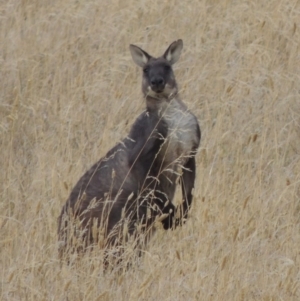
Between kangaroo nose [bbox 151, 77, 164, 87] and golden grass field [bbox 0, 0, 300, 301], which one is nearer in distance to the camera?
golden grass field [bbox 0, 0, 300, 301]

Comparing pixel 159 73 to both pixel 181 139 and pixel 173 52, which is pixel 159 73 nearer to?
pixel 173 52

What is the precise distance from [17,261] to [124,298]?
0.63 metres

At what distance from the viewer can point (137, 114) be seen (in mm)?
8109

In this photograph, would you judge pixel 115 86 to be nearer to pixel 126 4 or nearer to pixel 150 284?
pixel 126 4

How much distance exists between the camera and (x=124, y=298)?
4.89 meters

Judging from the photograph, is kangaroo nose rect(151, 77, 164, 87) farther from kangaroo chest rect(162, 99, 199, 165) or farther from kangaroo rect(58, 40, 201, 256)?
kangaroo chest rect(162, 99, 199, 165)

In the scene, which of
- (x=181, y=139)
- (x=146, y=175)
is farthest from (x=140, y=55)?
(x=146, y=175)

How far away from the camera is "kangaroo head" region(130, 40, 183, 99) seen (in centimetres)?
646

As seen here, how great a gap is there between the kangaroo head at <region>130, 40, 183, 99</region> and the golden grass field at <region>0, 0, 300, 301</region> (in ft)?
2.03

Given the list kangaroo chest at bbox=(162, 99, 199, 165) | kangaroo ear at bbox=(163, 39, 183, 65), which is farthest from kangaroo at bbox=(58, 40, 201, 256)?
kangaroo ear at bbox=(163, 39, 183, 65)

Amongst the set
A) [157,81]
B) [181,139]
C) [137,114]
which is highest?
[157,81]

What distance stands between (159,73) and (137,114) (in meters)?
1.59

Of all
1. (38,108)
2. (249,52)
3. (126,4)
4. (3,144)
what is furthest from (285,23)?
(3,144)

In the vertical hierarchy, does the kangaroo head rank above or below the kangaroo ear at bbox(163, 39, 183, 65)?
below
